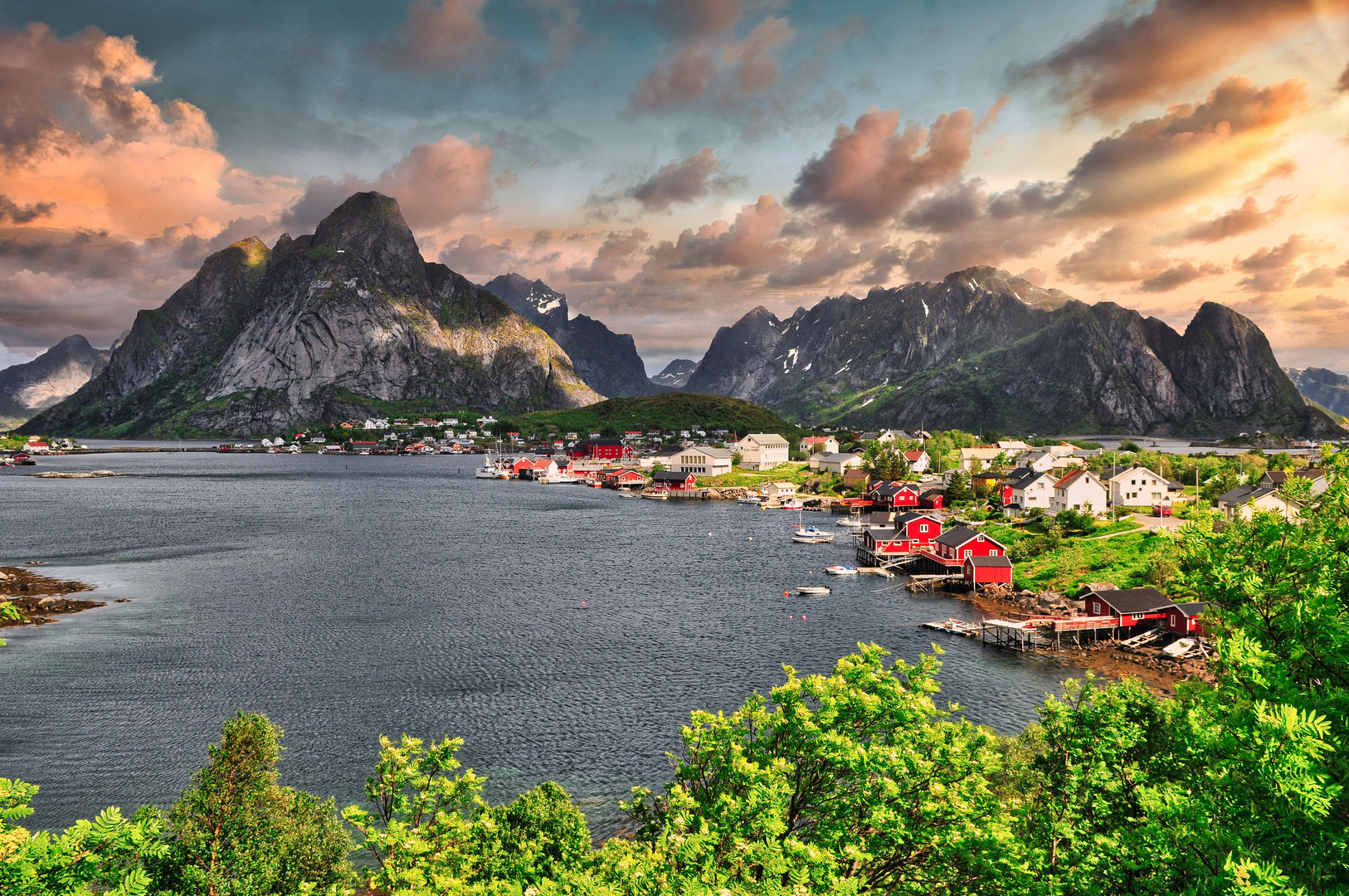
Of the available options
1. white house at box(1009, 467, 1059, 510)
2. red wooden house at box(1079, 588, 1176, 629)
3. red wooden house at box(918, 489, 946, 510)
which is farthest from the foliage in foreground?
red wooden house at box(918, 489, 946, 510)

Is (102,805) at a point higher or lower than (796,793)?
lower

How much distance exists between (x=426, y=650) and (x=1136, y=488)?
112915mm

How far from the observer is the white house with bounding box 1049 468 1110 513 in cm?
10700

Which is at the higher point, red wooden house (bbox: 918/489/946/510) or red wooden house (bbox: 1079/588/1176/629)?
red wooden house (bbox: 918/489/946/510)

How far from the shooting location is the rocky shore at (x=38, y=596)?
6469 centimetres

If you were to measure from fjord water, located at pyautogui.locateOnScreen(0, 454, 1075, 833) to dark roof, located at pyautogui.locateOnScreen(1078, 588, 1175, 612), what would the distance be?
10917mm

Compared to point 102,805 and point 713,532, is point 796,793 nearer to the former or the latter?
point 102,805

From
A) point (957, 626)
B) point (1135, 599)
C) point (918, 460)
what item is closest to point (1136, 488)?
point (1135, 599)

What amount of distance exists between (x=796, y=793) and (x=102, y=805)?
1390 inches

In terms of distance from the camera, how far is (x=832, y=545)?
109250 millimetres

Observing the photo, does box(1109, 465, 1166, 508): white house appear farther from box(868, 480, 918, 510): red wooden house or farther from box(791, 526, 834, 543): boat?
box(791, 526, 834, 543): boat

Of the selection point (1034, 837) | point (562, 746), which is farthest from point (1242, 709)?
point (562, 746)

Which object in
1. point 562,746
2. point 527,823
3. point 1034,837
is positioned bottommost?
point 562,746

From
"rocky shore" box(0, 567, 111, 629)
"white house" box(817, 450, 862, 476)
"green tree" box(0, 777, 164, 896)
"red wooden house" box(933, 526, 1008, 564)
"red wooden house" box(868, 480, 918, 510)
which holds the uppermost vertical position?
"white house" box(817, 450, 862, 476)
